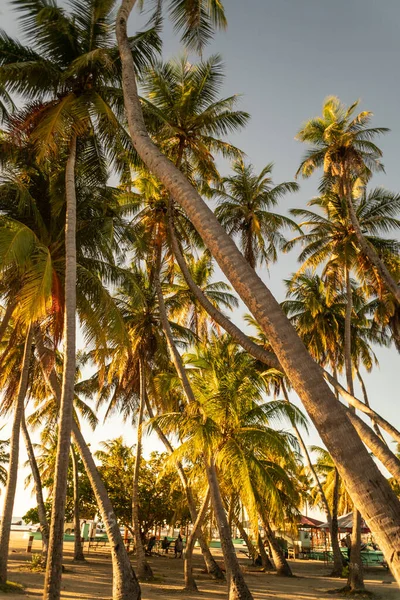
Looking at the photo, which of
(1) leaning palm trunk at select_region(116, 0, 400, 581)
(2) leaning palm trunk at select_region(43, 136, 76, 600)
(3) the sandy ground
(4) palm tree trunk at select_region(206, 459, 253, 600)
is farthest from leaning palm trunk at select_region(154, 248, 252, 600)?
(1) leaning palm trunk at select_region(116, 0, 400, 581)

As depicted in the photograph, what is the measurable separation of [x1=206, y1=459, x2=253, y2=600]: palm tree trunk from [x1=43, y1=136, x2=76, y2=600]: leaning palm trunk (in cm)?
477

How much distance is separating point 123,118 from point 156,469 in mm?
23266

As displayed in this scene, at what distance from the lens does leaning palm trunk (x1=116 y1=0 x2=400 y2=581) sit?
3473 mm

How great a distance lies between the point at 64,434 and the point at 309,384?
7.05 meters

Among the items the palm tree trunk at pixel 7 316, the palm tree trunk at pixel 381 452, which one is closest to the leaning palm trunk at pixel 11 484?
the palm tree trunk at pixel 7 316

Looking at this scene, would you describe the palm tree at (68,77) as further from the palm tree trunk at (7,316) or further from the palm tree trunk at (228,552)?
the palm tree trunk at (228,552)

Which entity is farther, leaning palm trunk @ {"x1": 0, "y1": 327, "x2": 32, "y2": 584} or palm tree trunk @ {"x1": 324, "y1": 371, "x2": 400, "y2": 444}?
leaning palm trunk @ {"x1": 0, "y1": 327, "x2": 32, "y2": 584}

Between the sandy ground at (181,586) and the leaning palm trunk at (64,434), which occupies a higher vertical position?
the leaning palm trunk at (64,434)

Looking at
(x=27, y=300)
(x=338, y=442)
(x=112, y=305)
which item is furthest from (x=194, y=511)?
(x=338, y=442)

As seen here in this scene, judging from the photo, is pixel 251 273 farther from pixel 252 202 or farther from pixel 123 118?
pixel 252 202

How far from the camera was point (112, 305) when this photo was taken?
12945 millimetres

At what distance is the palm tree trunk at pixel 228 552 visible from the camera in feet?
38.6

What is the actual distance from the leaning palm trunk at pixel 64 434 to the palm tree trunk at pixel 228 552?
477cm

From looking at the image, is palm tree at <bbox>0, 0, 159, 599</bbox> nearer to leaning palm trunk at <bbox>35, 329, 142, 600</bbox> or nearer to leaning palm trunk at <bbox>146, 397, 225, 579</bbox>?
leaning palm trunk at <bbox>35, 329, 142, 600</bbox>
